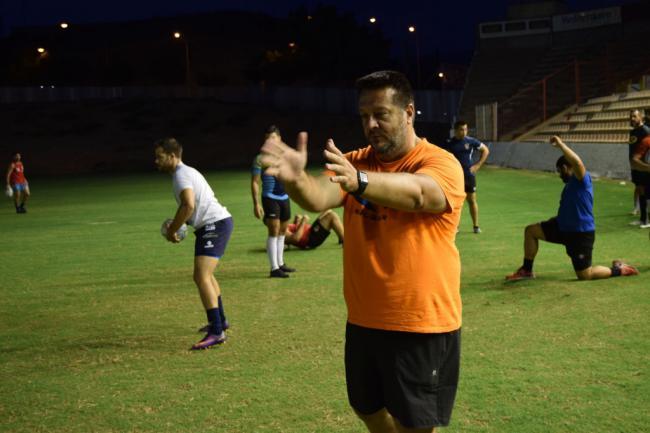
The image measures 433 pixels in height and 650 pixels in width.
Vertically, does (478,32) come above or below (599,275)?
above

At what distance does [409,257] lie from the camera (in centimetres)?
387

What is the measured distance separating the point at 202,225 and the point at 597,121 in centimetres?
2733

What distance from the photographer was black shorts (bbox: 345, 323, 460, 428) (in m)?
3.93

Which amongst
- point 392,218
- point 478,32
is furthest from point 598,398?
point 478,32

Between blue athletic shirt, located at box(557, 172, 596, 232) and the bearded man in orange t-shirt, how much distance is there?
6.77 m

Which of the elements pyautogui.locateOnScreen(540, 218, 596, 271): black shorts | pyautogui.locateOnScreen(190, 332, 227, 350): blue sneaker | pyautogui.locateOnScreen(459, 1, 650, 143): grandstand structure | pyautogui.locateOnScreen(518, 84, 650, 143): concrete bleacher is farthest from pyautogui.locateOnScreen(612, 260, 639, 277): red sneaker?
pyautogui.locateOnScreen(518, 84, 650, 143): concrete bleacher

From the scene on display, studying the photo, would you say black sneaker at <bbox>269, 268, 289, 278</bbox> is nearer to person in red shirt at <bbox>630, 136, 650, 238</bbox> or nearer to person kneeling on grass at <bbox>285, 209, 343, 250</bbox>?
person kneeling on grass at <bbox>285, 209, 343, 250</bbox>

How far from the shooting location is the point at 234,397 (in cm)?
672

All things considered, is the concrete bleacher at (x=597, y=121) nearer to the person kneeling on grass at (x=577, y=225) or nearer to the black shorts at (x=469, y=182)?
the black shorts at (x=469, y=182)

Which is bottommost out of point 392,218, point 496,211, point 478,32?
point 496,211

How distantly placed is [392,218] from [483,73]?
5093cm

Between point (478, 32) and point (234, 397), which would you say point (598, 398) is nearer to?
point (234, 397)

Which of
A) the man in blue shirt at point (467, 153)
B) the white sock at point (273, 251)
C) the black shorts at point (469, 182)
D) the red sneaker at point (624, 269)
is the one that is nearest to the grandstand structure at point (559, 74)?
the man in blue shirt at point (467, 153)

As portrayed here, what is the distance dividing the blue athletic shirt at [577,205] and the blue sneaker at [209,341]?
4.56 metres
